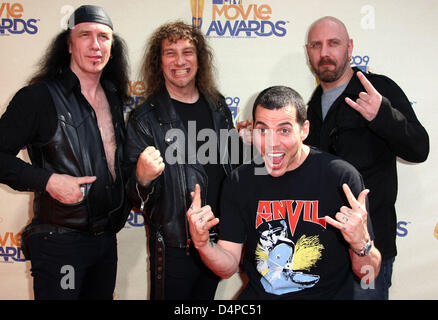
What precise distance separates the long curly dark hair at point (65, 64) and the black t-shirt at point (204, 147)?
42 cm

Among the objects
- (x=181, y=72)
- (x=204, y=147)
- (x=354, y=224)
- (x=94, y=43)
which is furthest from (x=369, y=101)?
(x=94, y=43)

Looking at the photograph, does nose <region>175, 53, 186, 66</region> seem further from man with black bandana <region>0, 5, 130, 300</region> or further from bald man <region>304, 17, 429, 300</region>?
bald man <region>304, 17, 429, 300</region>

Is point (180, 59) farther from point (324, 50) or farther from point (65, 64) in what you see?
point (324, 50)

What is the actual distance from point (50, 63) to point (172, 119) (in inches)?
29.0

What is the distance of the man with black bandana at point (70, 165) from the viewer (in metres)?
1.74

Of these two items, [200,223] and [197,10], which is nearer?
[200,223]

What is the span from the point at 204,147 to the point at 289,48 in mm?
1120

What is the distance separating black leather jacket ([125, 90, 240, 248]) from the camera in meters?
1.96

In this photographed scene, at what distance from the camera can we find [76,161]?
184 centimetres

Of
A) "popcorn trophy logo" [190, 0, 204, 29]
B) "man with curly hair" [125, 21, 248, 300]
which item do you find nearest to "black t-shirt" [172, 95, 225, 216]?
"man with curly hair" [125, 21, 248, 300]

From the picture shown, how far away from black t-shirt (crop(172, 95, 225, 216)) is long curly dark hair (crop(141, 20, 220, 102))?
7.2 inches

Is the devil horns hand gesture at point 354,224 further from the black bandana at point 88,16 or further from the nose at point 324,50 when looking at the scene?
the black bandana at point 88,16

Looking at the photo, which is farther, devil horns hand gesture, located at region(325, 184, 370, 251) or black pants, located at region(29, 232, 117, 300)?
black pants, located at region(29, 232, 117, 300)

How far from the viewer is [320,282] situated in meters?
1.55
